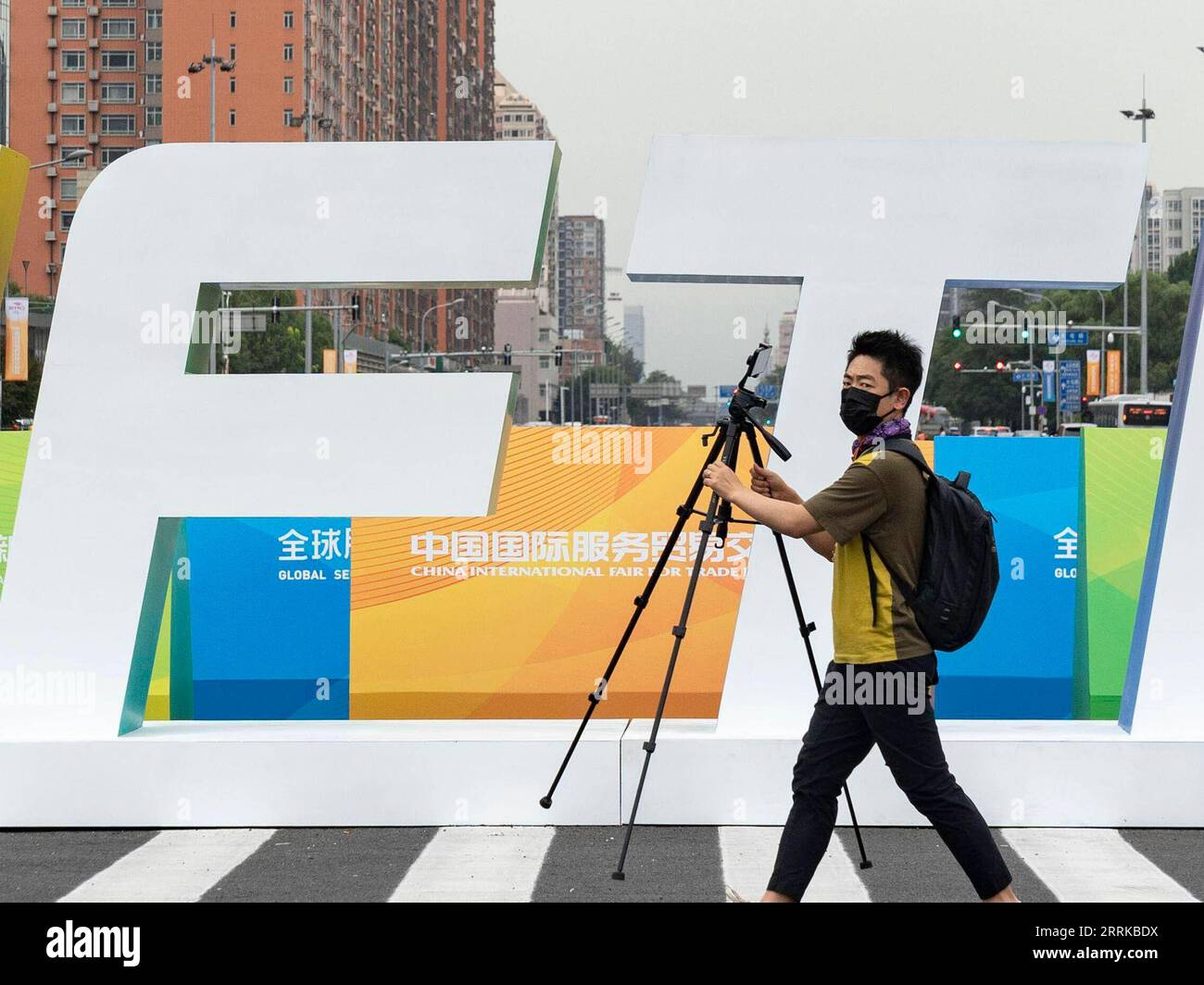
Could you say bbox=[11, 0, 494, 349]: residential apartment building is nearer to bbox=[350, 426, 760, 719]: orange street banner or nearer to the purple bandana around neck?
bbox=[350, 426, 760, 719]: orange street banner

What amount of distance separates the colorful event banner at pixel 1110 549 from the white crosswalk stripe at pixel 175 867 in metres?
5.87

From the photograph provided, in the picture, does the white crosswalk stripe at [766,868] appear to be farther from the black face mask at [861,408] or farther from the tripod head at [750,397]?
the black face mask at [861,408]

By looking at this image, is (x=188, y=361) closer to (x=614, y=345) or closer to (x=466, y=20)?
(x=614, y=345)

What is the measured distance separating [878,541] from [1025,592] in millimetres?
6108

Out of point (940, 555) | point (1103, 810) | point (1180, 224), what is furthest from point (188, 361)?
point (1180, 224)

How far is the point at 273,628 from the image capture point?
1066 centimetres

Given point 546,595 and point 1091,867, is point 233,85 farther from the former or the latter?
point 1091,867

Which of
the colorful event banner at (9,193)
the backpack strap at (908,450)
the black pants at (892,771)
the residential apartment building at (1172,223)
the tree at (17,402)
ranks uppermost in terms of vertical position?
the residential apartment building at (1172,223)

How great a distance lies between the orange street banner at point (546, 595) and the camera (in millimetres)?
10680

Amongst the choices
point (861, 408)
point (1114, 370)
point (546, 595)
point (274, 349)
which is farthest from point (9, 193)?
point (1114, 370)

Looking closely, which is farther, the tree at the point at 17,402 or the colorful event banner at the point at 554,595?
the tree at the point at 17,402

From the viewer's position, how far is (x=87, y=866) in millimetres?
6777

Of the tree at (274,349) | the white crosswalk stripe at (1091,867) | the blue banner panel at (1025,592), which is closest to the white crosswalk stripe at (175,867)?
the white crosswalk stripe at (1091,867)
